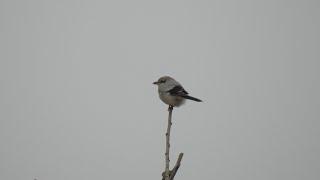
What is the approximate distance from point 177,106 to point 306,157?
37.8m

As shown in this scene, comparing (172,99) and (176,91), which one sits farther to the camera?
(176,91)

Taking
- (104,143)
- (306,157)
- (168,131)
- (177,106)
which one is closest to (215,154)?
(306,157)

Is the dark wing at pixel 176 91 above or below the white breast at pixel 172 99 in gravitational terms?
above

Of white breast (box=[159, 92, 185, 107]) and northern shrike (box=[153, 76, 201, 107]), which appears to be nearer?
white breast (box=[159, 92, 185, 107])

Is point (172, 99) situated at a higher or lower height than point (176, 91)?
lower

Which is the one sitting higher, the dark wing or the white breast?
the dark wing

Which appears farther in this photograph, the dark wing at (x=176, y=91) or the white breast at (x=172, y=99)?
the dark wing at (x=176, y=91)

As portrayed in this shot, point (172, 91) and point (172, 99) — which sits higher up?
point (172, 91)

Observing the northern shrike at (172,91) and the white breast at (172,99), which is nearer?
the white breast at (172,99)

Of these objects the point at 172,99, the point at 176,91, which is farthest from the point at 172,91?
the point at 172,99

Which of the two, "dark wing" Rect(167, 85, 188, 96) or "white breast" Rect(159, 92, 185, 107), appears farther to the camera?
"dark wing" Rect(167, 85, 188, 96)

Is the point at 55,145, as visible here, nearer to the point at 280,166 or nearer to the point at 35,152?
the point at 35,152

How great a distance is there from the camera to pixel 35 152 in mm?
53062

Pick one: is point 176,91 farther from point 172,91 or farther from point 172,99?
point 172,99
